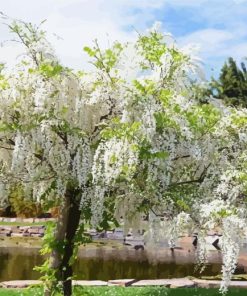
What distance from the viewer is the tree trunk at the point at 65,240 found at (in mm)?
12766

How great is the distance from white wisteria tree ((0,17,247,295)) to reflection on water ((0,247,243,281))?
826 centimetres

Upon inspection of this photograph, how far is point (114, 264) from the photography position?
23.9m

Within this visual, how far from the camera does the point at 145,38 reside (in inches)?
456

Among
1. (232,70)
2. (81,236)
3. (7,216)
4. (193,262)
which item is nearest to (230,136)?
(81,236)

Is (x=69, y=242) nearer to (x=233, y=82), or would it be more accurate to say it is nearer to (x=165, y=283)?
(x=165, y=283)

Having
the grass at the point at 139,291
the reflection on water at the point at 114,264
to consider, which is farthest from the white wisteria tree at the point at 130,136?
the reflection on water at the point at 114,264

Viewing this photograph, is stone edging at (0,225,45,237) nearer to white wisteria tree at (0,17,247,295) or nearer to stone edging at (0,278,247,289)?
stone edging at (0,278,247,289)

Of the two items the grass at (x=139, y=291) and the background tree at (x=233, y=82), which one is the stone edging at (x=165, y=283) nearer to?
the grass at (x=139, y=291)

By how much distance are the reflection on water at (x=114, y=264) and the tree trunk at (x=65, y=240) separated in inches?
263

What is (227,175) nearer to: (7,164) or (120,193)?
(120,193)

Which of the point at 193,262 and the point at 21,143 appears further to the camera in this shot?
the point at 193,262

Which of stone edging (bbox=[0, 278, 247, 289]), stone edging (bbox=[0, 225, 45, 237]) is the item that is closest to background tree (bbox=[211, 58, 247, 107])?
stone edging (bbox=[0, 225, 45, 237])

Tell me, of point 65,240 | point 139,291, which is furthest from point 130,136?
point 139,291

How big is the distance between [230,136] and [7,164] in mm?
4352
